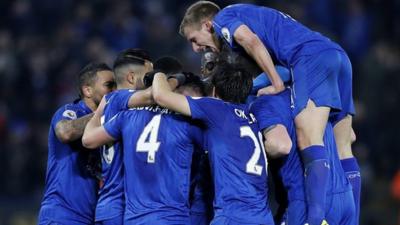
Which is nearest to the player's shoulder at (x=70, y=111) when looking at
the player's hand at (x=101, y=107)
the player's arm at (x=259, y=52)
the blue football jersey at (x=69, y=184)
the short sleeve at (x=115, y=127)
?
the blue football jersey at (x=69, y=184)

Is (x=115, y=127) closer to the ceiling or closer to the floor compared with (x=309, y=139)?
closer to the ceiling

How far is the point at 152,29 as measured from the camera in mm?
18125

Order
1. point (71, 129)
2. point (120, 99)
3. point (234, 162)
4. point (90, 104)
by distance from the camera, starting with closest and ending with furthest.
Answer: point (234, 162) < point (120, 99) < point (71, 129) < point (90, 104)

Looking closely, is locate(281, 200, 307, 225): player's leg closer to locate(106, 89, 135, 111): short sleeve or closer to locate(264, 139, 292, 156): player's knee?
locate(264, 139, 292, 156): player's knee

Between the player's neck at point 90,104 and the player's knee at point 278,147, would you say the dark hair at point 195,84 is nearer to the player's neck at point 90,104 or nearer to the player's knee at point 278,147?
the player's knee at point 278,147

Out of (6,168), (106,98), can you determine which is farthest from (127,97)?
(6,168)

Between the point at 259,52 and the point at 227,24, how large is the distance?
39 centimetres

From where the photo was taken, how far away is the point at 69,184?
9.37 meters

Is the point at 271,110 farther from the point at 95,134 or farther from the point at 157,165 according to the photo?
the point at 95,134

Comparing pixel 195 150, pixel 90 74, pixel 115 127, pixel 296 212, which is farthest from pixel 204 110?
pixel 90 74

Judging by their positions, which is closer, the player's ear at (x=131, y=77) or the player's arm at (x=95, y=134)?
the player's arm at (x=95, y=134)

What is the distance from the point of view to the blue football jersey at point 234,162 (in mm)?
8258

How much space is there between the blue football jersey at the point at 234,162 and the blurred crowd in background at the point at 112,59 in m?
7.43

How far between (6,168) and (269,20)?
28.7ft
